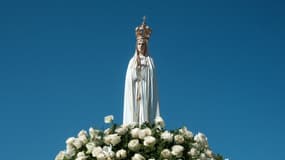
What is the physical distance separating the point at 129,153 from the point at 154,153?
1.19 feet

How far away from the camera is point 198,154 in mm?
7668

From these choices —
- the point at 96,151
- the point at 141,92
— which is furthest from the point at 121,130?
the point at 141,92

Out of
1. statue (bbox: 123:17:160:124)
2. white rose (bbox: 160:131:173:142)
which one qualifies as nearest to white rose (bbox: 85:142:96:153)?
white rose (bbox: 160:131:173:142)

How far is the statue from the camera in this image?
50.5 ft

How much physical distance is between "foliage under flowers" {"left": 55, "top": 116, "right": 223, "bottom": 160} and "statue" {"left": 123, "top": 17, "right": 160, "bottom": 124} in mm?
7071

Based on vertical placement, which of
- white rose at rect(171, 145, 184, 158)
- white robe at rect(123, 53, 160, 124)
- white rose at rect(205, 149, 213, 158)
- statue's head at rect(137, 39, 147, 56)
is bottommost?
white rose at rect(171, 145, 184, 158)

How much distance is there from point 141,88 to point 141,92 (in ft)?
0.44

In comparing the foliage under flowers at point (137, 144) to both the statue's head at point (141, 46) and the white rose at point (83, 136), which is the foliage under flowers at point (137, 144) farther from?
the statue's head at point (141, 46)

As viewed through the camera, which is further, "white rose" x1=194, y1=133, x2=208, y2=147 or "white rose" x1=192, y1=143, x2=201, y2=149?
"white rose" x1=194, y1=133, x2=208, y2=147

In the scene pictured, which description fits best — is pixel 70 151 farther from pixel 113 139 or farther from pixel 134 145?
pixel 134 145

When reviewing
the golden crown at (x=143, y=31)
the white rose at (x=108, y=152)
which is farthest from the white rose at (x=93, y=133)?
the golden crown at (x=143, y=31)

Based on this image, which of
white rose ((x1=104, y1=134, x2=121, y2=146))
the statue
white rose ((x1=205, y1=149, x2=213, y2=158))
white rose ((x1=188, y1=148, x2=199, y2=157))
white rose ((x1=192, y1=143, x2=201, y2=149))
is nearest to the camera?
white rose ((x1=188, y1=148, x2=199, y2=157))

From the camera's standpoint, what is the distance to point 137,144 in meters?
7.55

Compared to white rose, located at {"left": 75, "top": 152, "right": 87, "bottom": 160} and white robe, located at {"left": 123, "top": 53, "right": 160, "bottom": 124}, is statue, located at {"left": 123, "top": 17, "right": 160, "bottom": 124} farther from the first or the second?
white rose, located at {"left": 75, "top": 152, "right": 87, "bottom": 160}
